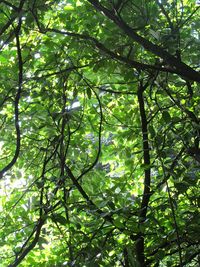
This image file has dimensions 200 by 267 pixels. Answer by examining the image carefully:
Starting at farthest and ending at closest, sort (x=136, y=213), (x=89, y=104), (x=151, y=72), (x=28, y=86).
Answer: (x=89, y=104) → (x=28, y=86) → (x=151, y=72) → (x=136, y=213)

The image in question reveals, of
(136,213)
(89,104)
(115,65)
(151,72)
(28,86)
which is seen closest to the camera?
(136,213)

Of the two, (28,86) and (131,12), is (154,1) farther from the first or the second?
(28,86)

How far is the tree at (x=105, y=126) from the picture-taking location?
1.54 m

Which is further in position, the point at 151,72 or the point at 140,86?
the point at 140,86

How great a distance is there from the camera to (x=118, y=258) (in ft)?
5.31

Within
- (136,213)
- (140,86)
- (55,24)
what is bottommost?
(136,213)

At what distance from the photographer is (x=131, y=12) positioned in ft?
5.87

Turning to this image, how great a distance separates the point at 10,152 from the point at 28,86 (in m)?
0.58

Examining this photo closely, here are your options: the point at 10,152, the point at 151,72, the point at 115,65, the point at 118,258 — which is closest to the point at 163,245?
the point at 118,258

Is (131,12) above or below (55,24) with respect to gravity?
below

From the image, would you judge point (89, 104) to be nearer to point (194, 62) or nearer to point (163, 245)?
point (194, 62)

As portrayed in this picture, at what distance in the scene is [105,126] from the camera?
8.15 ft

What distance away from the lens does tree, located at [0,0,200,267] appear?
1.54 meters

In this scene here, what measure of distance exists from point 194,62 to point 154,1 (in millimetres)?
400
